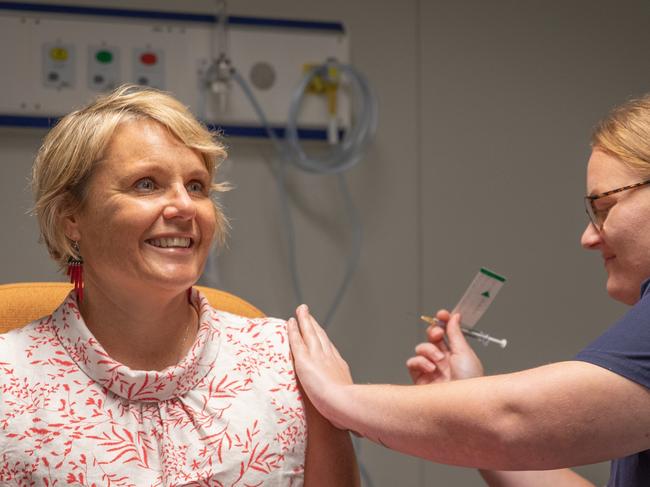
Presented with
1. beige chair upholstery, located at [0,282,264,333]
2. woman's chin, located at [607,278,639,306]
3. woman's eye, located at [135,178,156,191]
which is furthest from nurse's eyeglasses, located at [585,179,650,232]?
beige chair upholstery, located at [0,282,264,333]

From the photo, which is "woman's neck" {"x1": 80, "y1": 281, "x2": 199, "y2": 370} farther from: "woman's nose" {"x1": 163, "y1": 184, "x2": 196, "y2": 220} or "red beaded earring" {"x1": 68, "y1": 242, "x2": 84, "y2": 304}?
"woman's nose" {"x1": 163, "y1": 184, "x2": 196, "y2": 220}

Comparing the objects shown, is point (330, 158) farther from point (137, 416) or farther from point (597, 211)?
point (137, 416)

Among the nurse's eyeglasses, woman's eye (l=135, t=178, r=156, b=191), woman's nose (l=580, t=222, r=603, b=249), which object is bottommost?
woman's nose (l=580, t=222, r=603, b=249)

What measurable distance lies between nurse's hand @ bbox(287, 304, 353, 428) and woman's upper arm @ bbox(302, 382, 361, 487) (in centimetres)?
6

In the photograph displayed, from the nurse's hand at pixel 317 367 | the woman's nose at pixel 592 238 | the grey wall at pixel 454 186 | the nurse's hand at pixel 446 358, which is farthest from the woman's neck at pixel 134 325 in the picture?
the grey wall at pixel 454 186

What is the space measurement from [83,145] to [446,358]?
0.96 m

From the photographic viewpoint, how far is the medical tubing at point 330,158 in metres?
3.03

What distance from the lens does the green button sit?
9.54ft

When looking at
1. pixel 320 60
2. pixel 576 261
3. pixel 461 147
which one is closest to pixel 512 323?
pixel 576 261

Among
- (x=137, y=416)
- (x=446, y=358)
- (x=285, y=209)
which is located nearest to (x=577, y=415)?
(x=446, y=358)

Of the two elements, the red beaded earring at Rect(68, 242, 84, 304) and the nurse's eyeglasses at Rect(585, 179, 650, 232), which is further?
the red beaded earring at Rect(68, 242, 84, 304)

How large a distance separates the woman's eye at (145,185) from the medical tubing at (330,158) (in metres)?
1.39

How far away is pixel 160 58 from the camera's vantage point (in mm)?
2955

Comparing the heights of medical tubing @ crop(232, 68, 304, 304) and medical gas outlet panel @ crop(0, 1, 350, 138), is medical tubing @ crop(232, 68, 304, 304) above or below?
below
